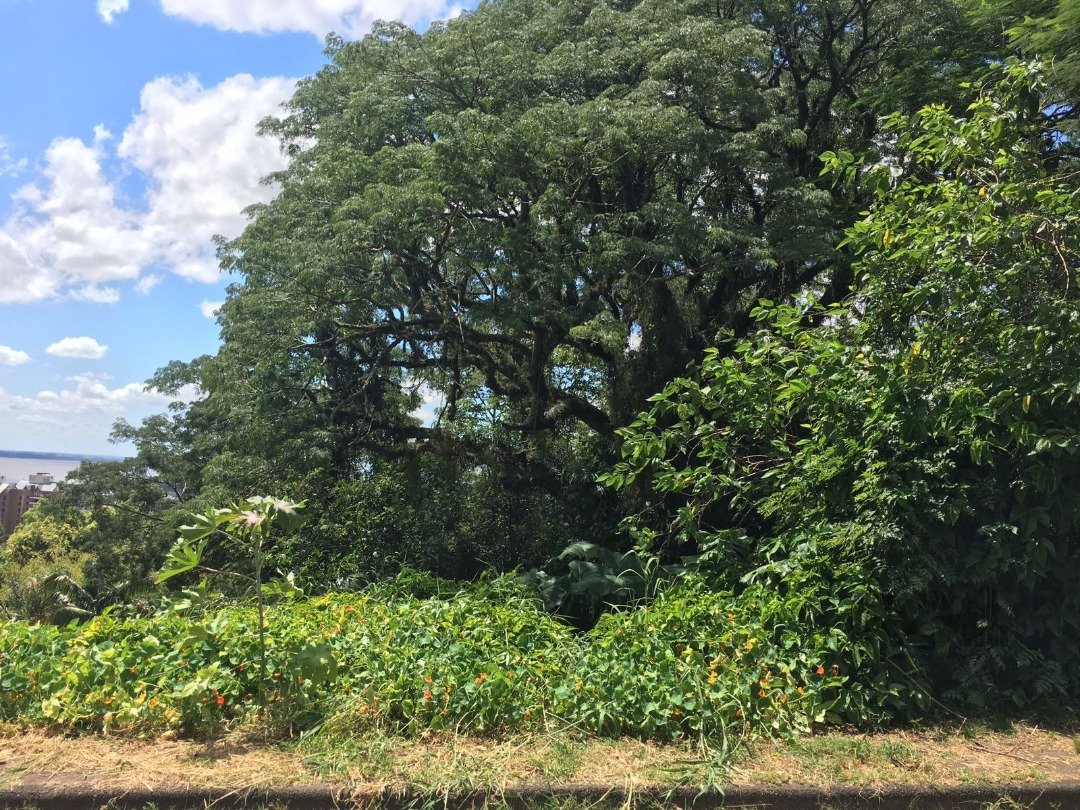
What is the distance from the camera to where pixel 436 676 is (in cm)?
455

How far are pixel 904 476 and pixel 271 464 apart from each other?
304 inches

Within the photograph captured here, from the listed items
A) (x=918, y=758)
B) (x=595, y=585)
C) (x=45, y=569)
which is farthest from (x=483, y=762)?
(x=45, y=569)

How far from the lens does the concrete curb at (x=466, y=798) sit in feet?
12.3

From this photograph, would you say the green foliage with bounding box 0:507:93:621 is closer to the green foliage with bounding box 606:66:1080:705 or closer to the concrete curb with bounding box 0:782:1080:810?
the concrete curb with bounding box 0:782:1080:810

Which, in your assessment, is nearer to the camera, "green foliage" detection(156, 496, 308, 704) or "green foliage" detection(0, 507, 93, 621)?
"green foliage" detection(156, 496, 308, 704)

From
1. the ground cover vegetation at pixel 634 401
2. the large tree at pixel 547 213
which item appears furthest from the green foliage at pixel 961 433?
the large tree at pixel 547 213

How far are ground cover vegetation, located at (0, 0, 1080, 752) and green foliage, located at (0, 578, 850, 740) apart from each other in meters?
0.02

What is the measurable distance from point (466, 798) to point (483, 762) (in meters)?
0.26

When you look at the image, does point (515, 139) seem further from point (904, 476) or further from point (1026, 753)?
point (1026, 753)

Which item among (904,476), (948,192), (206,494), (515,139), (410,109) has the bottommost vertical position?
(904,476)

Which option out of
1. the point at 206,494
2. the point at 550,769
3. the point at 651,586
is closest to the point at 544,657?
the point at 550,769

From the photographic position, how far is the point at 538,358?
1152 centimetres

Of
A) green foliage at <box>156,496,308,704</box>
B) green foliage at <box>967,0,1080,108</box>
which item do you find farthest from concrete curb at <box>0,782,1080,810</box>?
green foliage at <box>967,0,1080,108</box>

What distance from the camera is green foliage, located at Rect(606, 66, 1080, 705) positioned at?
490 centimetres
